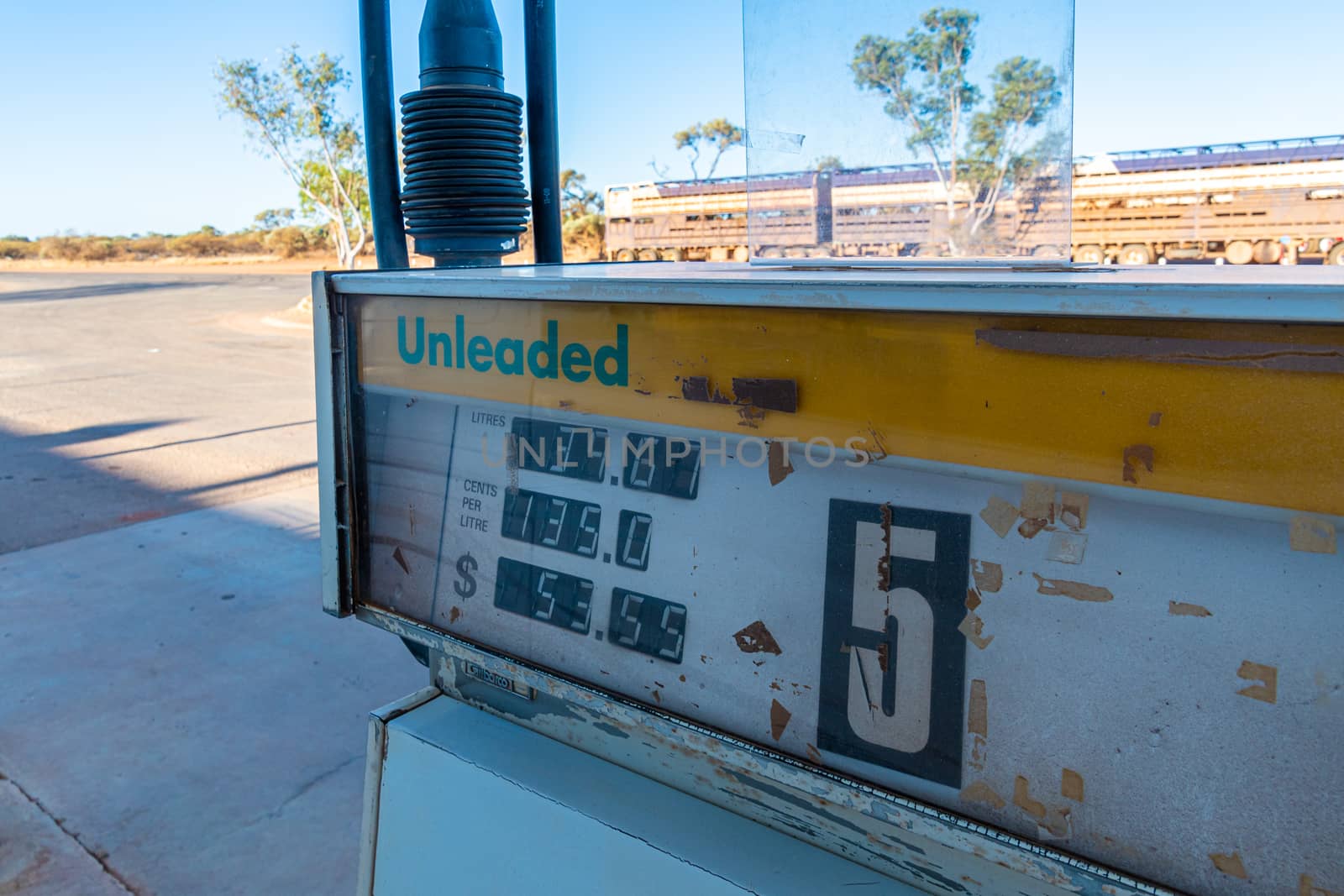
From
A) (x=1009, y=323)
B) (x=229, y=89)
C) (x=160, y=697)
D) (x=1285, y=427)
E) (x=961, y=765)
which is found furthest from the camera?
(x=229, y=89)

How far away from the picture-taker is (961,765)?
3.99 ft

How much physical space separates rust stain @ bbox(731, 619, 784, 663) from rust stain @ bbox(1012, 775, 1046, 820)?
36 centimetres

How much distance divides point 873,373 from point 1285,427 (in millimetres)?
458

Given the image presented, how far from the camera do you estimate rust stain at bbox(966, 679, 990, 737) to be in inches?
47.5

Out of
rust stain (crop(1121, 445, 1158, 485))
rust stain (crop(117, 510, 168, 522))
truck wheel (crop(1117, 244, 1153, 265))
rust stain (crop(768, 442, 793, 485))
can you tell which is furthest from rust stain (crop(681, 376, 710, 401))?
truck wheel (crop(1117, 244, 1153, 265))

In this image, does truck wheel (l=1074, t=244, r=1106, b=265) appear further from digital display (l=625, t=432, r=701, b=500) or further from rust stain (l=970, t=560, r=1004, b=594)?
rust stain (l=970, t=560, r=1004, b=594)

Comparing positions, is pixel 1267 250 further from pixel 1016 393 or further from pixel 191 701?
pixel 1016 393

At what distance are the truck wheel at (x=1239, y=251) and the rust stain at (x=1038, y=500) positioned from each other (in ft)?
66.5

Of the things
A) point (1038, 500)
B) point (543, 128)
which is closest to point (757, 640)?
point (1038, 500)

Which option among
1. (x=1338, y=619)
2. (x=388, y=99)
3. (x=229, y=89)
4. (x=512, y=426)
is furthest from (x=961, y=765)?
(x=229, y=89)

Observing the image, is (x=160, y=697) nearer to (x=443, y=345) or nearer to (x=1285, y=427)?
(x=443, y=345)

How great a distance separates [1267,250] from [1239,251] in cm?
51

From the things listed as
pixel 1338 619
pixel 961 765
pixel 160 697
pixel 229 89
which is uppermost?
pixel 229 89

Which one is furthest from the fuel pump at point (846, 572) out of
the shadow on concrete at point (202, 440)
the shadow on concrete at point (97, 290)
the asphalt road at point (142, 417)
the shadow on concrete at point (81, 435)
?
the shadow on concrete at point (97, 290)
